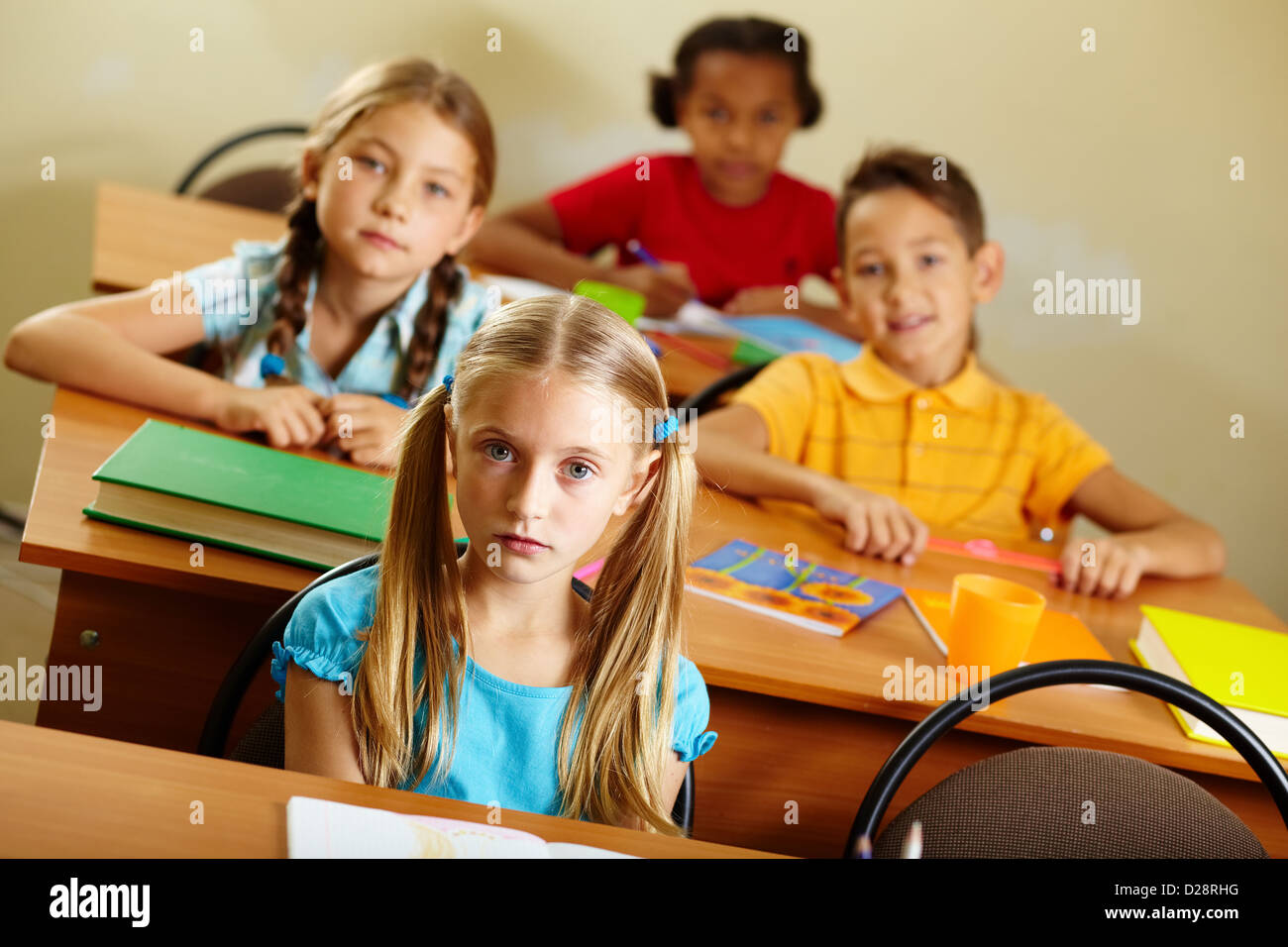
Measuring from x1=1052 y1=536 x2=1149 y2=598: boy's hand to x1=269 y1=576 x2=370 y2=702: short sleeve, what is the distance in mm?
1028

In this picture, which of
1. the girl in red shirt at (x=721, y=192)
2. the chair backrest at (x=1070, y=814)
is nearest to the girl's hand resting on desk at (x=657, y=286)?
the girl in red shirt at (x=721, y=192)

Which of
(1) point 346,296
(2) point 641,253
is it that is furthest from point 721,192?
(1) point 346,296

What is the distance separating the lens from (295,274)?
5.98ft

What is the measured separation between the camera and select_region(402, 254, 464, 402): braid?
1.85 meters

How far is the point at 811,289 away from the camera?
3.59 meters

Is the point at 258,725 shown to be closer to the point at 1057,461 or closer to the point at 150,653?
the point at 150,653

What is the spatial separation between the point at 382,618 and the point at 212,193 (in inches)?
88.1

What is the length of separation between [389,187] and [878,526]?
0.85 m

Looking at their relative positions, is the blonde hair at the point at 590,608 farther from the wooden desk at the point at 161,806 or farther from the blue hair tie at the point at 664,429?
the wooden desk at the point at 161,806

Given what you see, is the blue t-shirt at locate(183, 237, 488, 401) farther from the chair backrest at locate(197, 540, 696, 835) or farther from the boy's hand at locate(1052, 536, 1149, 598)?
the boy's hand at locate(1052, 536, 1149, 598)

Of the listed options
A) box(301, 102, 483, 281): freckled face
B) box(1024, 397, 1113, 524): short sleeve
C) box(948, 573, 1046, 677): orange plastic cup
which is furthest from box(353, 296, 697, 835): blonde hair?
box(1024, 397, 1113, 524): short sleeve

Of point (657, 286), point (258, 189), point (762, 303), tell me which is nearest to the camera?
point (657, 286)

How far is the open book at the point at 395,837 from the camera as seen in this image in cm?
77

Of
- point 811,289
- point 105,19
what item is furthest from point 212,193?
point 811,289
